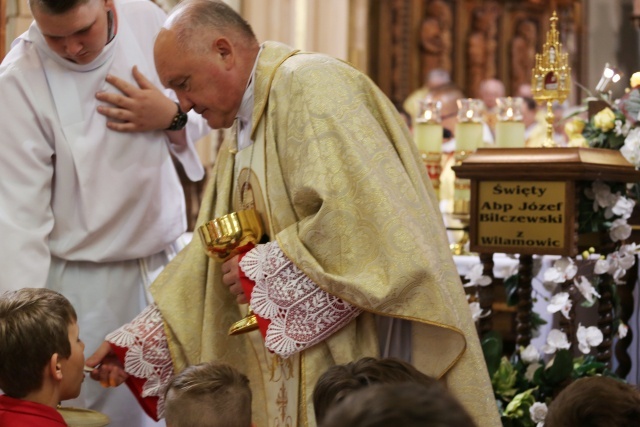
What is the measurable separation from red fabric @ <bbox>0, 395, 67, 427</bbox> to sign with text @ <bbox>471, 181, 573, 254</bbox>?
5.57 feet

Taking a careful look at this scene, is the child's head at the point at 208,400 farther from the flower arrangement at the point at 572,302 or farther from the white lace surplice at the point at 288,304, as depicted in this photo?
the flower arrangement at the point at 572,302

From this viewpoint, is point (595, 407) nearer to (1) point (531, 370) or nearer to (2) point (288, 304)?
(2) point (288, 304)

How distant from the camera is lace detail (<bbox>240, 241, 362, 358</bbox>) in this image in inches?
102

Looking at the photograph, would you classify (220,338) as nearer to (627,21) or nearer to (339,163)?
(339,163)

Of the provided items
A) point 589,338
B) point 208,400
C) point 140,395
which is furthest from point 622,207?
point 208,400

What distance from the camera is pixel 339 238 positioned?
2561 mm

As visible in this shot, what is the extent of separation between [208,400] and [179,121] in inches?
49.2

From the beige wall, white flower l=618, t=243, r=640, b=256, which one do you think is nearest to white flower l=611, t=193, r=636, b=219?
white flower l=618, t=243, r=640, b=256

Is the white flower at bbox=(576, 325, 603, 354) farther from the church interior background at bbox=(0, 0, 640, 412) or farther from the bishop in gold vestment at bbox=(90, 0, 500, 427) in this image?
the church interior background at bbox=(0, 0, 640, 412)

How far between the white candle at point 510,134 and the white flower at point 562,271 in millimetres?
1167

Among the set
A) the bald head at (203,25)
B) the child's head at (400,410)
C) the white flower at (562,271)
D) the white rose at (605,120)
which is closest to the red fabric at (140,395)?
the bald head at (203,25)

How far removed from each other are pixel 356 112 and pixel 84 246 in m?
1.03

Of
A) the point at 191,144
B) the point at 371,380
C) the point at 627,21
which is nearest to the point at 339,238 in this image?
the point at 371,380

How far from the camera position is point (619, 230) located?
12.3 ft
